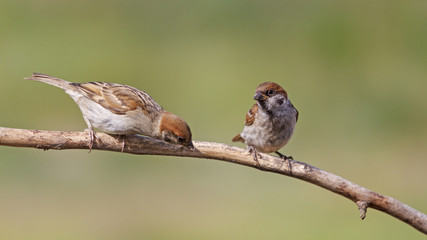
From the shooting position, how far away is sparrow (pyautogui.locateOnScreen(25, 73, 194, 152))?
4657 mm

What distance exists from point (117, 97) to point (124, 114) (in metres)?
0.22

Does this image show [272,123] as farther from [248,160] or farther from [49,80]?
[49,80]

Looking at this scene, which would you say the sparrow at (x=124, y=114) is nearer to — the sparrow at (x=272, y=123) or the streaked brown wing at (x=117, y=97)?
the streaked brown wing at (x=117, y=97)

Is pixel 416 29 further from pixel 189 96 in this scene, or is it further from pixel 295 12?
pixel 189 96

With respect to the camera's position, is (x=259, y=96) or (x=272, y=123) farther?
(x=272, y=123)

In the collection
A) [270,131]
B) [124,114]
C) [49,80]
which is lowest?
[124,114]

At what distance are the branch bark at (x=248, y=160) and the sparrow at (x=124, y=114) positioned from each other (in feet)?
0.20

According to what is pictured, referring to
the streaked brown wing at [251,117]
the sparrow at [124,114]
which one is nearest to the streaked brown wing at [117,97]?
the sparrow at [124,114]

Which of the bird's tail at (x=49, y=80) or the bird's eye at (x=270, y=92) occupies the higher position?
the bird's eye at (x=270, y=92)

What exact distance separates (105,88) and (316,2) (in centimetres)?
752

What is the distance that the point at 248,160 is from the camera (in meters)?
4.61

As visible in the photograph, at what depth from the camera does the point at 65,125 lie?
32.1 ft

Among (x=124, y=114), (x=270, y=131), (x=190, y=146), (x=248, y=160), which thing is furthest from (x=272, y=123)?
(x=124, y=114)

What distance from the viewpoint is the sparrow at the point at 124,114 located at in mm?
4657
